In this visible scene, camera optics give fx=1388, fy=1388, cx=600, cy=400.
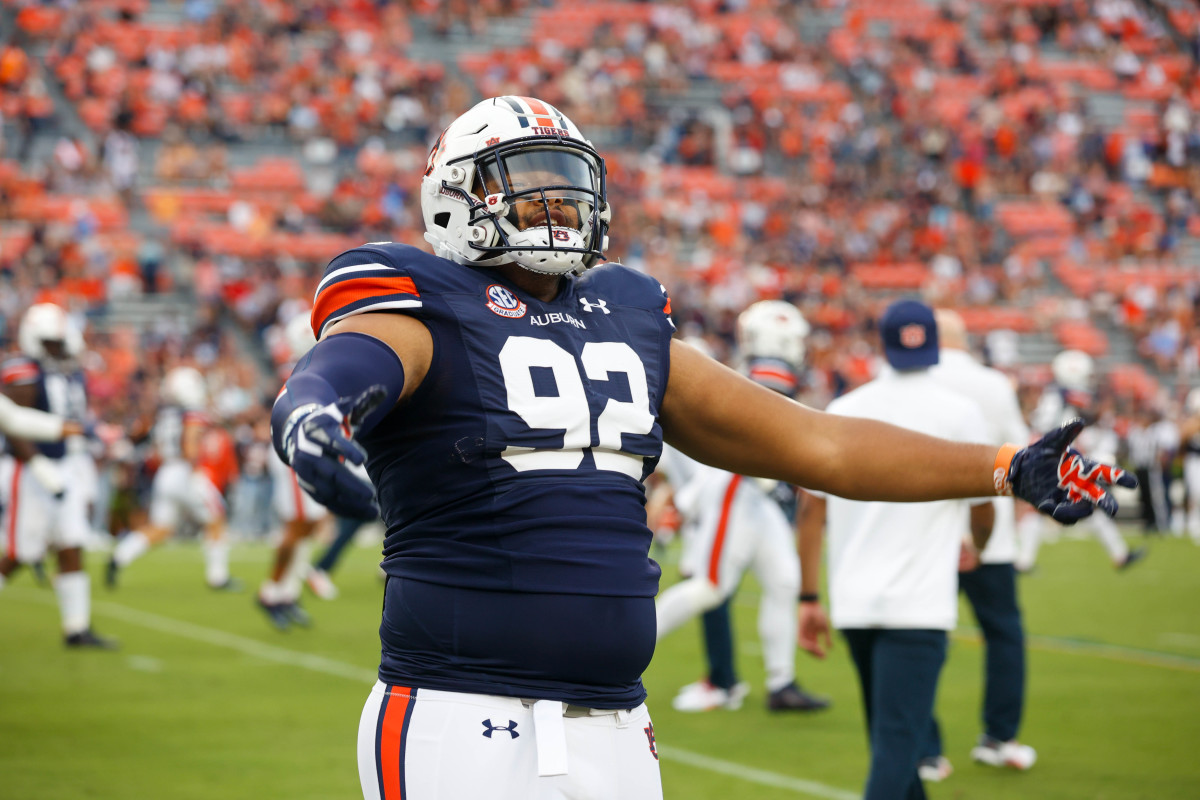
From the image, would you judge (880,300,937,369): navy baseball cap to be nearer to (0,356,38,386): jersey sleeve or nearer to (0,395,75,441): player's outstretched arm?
(0,395,75,441): player's outstretched arm

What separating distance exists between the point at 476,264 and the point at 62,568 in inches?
296

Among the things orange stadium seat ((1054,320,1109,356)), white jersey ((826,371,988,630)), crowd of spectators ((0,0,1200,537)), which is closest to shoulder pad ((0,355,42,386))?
white jersey ((826,371,988,630))

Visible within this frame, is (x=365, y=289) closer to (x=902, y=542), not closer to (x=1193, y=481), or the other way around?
(x=902, y=542)

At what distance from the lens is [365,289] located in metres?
→ 2.44

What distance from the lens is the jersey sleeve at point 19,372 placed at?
902cm

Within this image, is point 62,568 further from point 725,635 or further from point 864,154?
point 864,154

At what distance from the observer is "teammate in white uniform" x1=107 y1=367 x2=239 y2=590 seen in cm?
1216

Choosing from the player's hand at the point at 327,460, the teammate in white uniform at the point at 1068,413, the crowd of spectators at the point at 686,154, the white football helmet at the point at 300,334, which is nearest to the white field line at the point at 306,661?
the white football helmet at the point at 300,334

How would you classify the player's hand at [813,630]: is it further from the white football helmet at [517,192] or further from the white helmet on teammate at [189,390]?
the white helmet on teammate at [189,390]

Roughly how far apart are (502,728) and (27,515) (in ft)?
25.4

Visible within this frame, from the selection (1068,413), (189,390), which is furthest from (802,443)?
(1068,413)

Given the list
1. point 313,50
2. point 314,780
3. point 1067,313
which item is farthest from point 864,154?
point 314,780

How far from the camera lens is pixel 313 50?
25672 millimetres

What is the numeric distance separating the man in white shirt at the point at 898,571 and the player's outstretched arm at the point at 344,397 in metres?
2.56
